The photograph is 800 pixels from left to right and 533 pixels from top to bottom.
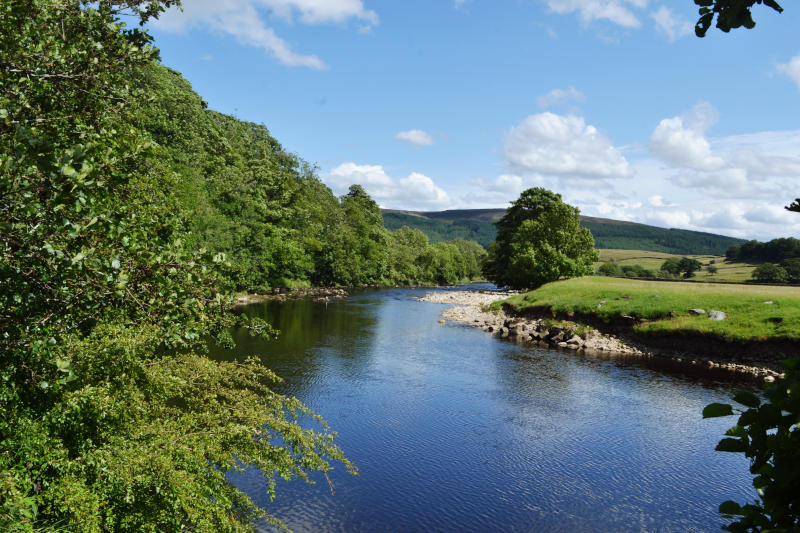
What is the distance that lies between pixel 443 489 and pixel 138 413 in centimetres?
1219

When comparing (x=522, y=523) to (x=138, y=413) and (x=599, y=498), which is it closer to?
(x=599, y=498)

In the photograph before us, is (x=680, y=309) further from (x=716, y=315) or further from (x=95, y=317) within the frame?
(x=95, y=317)

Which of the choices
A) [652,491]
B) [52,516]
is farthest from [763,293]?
[52,516]

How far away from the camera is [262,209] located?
70562mm

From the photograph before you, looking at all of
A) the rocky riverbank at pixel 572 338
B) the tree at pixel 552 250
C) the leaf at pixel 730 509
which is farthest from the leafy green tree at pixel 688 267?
the leaf at pixel 730 509

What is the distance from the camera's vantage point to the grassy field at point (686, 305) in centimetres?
4019

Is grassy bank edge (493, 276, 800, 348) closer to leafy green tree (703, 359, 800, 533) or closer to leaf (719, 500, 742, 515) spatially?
leafy green tree (703, 359, 800, 533)

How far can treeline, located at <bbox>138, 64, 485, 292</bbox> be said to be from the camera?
176ft

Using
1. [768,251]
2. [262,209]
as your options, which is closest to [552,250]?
[262,209]

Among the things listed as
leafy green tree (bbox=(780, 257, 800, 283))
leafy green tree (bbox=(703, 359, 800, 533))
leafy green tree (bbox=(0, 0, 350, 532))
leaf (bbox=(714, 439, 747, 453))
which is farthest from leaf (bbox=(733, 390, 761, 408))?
leafy green tree (bbox=(780, 257, 800, 283))

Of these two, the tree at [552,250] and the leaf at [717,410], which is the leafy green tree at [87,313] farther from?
the tree at [552,250]

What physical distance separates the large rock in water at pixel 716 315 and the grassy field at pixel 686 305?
0.44m

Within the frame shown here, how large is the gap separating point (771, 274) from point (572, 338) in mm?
56789

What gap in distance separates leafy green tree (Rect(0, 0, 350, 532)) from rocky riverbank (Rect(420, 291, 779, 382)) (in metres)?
38.2
